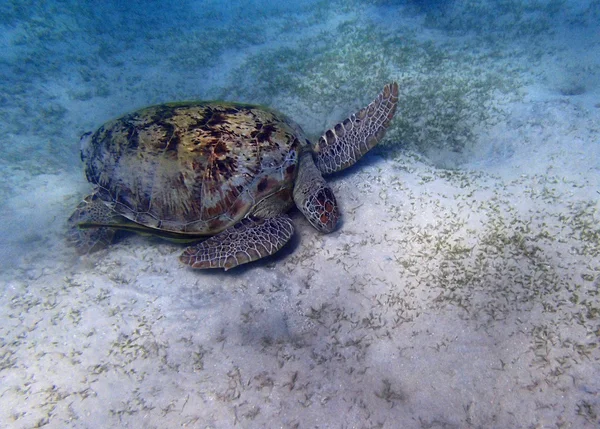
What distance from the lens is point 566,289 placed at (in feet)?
9.59

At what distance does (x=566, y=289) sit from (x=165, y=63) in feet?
30.8

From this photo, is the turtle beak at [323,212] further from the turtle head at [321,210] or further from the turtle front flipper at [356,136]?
the turtle front flipper at [356,136]

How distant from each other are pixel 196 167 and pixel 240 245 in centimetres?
115

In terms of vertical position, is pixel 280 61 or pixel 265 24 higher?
pixel 265 24

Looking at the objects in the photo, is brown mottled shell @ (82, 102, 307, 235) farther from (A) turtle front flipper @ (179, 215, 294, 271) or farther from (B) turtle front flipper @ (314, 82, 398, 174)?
(B) turtle front flipper @ (314, 82, 398, 174)

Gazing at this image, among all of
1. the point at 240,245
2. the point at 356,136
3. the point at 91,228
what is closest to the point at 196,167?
the point at 240,245

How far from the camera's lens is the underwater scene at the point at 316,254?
2.52 metres

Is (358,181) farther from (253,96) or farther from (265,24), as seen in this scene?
(265,24)

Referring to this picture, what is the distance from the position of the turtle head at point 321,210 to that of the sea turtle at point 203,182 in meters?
0.01

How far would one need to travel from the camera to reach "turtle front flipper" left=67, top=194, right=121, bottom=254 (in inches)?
155

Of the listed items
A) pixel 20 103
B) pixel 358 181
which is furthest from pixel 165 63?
pixel 358 181

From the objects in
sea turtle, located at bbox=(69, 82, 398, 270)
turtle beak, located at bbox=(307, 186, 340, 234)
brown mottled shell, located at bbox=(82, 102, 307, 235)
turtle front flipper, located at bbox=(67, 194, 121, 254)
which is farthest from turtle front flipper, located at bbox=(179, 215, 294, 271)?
turtle front flipper, located at bbox=(67, 194, 121, 254)

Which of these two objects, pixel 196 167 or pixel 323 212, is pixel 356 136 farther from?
pixel 196 167

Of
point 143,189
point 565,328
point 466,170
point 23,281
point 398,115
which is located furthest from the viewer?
point 398,115
